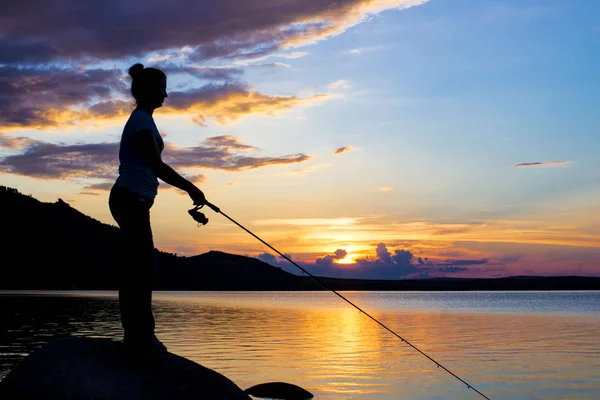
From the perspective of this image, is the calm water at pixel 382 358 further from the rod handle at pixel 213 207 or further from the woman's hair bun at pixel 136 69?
the woman's hair bun at pixel 136 69

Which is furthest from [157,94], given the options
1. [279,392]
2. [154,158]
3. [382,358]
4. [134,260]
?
[382,358]

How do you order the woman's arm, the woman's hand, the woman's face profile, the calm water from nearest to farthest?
the woman's arm
the woman's hand
the woman's face profile
the calm water

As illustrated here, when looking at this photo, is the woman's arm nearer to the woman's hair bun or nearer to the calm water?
the woman's hair bun

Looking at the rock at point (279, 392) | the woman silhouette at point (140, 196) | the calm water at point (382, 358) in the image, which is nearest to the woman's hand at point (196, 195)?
the woman silhouette at point (140, 196)

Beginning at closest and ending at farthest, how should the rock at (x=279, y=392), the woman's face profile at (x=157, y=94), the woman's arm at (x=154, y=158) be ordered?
the woman's arm at (x=154, y=158), the woman's face profile at (x=157, y=94), the rock at (x=279, y=392)

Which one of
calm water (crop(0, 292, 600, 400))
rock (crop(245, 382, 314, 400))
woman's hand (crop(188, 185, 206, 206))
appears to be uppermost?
woman's hand (crop(188, 185, 206, 206))

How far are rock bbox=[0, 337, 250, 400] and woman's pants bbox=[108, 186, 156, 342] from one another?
14.2 inches

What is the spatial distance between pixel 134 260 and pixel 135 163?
1.10m

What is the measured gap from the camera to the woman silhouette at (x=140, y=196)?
7.58 m

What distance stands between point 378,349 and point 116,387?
106 feet

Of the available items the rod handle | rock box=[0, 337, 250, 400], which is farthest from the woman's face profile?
rock box=[0, 337, 250, 400]

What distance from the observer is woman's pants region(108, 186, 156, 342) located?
7570 millimetres

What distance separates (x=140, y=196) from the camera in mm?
7602

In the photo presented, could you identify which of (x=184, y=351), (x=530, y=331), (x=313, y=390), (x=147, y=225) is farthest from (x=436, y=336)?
(x=147, y=225)
